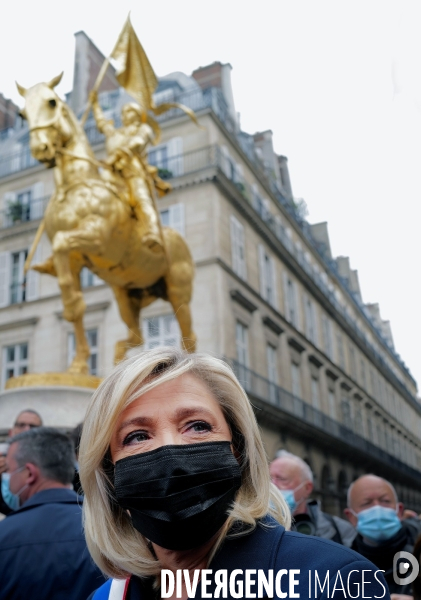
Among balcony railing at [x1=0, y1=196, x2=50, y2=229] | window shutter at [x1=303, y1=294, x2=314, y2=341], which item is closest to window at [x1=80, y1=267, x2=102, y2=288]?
balcony railing at [x1=0, y1=196, x2=50, y2=229]

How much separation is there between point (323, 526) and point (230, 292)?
1642 centimetres

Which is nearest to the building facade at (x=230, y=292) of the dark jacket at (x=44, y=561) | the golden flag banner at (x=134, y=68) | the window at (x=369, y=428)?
the window at (x=369, y=428)

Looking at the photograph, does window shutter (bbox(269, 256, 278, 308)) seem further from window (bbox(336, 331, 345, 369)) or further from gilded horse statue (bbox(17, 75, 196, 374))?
gilded horse statue (bbox(17, 75, 196, 374))

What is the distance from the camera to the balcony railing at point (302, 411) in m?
20.3

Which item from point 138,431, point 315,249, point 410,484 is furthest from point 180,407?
point 410,484

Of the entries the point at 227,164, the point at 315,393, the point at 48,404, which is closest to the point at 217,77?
the point at 227,164

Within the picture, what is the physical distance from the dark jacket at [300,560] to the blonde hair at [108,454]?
0.09 m

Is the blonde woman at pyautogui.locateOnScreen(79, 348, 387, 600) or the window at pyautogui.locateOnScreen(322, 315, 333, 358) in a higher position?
the window at pyautogui.locateOnScreen(322, 315, 333, 358)

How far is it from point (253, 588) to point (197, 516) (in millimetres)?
182

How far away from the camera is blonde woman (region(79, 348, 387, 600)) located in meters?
1.25

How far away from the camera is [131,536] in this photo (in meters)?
1.59

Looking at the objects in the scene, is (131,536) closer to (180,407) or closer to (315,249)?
(180,407)

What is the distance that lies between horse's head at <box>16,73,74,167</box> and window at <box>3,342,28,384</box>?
14960mm

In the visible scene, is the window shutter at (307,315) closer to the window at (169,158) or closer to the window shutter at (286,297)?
the window shutter at (286,297)
